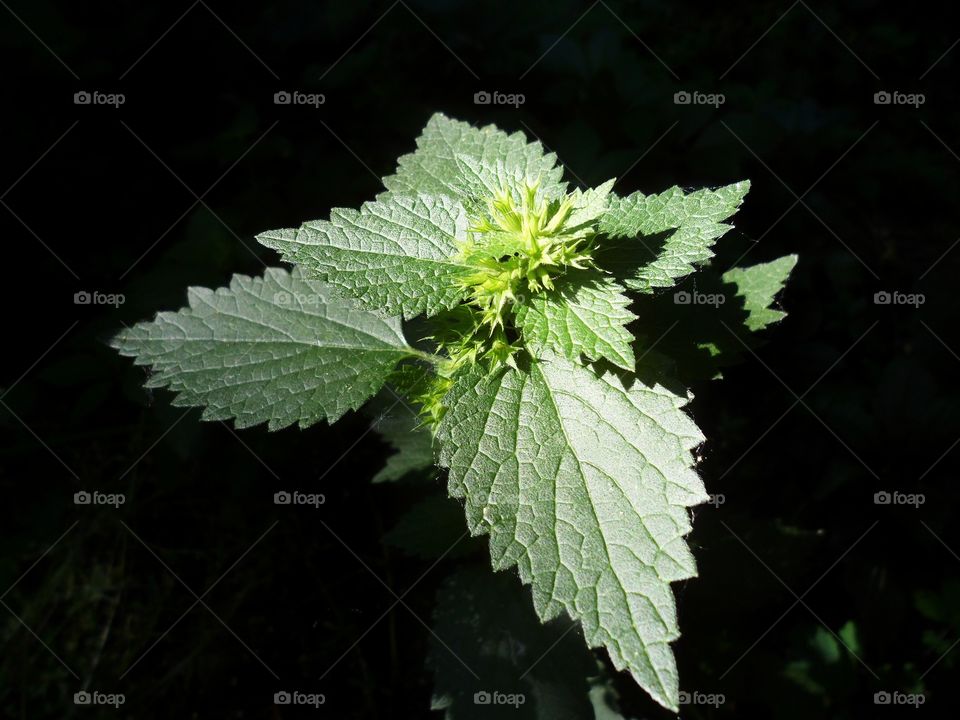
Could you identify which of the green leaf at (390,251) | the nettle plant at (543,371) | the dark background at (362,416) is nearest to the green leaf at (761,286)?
the nettle plant at (543,371)

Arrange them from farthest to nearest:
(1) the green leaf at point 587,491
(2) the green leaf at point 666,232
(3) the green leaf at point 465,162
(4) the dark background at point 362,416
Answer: (4) the dark background at point 362,416 → (3) the green leaf at point 465,162 → (2) the green leaf at point 666,232 → (1) the green leaf at point 587,491

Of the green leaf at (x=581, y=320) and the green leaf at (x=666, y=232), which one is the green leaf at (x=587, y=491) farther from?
the green leaf at (x=666, y=232)

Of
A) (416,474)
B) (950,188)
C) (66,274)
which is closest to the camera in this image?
(416,474)

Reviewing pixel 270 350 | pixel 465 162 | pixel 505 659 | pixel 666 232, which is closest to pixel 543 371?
pixel 666 232

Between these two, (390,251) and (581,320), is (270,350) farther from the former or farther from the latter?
(581,320)

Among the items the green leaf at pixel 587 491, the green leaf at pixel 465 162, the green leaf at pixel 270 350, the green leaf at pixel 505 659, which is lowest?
the green leaf at pixel 505 659

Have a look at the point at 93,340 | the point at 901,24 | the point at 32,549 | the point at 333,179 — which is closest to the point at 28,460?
the point at 32,549

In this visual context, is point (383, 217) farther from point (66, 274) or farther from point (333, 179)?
point (66, 274)
